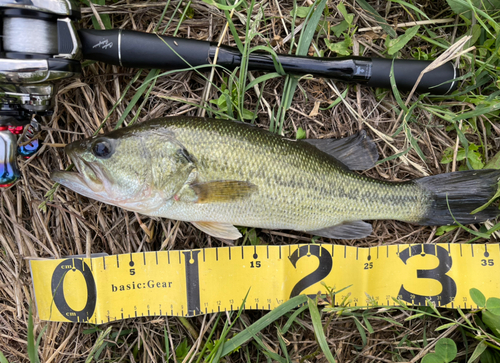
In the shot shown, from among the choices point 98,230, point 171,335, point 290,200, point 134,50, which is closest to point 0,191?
point 98,230

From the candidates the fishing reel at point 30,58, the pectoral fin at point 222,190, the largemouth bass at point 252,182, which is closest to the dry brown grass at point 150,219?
the largemouth bass at point 252,182

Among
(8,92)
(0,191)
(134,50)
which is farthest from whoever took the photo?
(0,191)

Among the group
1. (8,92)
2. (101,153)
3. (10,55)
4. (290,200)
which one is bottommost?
(290,200)

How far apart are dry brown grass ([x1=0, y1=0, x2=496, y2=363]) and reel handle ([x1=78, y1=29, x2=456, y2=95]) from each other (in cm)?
23

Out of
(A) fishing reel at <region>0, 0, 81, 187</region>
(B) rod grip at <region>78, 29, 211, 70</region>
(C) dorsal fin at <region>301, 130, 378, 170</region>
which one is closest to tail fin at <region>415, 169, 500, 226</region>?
(C) dorsal fin at <region>301, 130, 378, 170</region>

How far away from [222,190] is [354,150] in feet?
4.09

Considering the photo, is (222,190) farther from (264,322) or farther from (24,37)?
(24,37)

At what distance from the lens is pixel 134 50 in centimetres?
251

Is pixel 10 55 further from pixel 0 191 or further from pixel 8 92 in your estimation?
pixel 0 191

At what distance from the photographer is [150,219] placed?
287 cm

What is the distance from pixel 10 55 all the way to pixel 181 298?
217 centimetres

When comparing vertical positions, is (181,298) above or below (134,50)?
below

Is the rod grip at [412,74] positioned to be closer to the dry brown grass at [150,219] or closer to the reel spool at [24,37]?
the dry brown grass at [150,219]

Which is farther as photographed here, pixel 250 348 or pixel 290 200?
pixel 250 348
